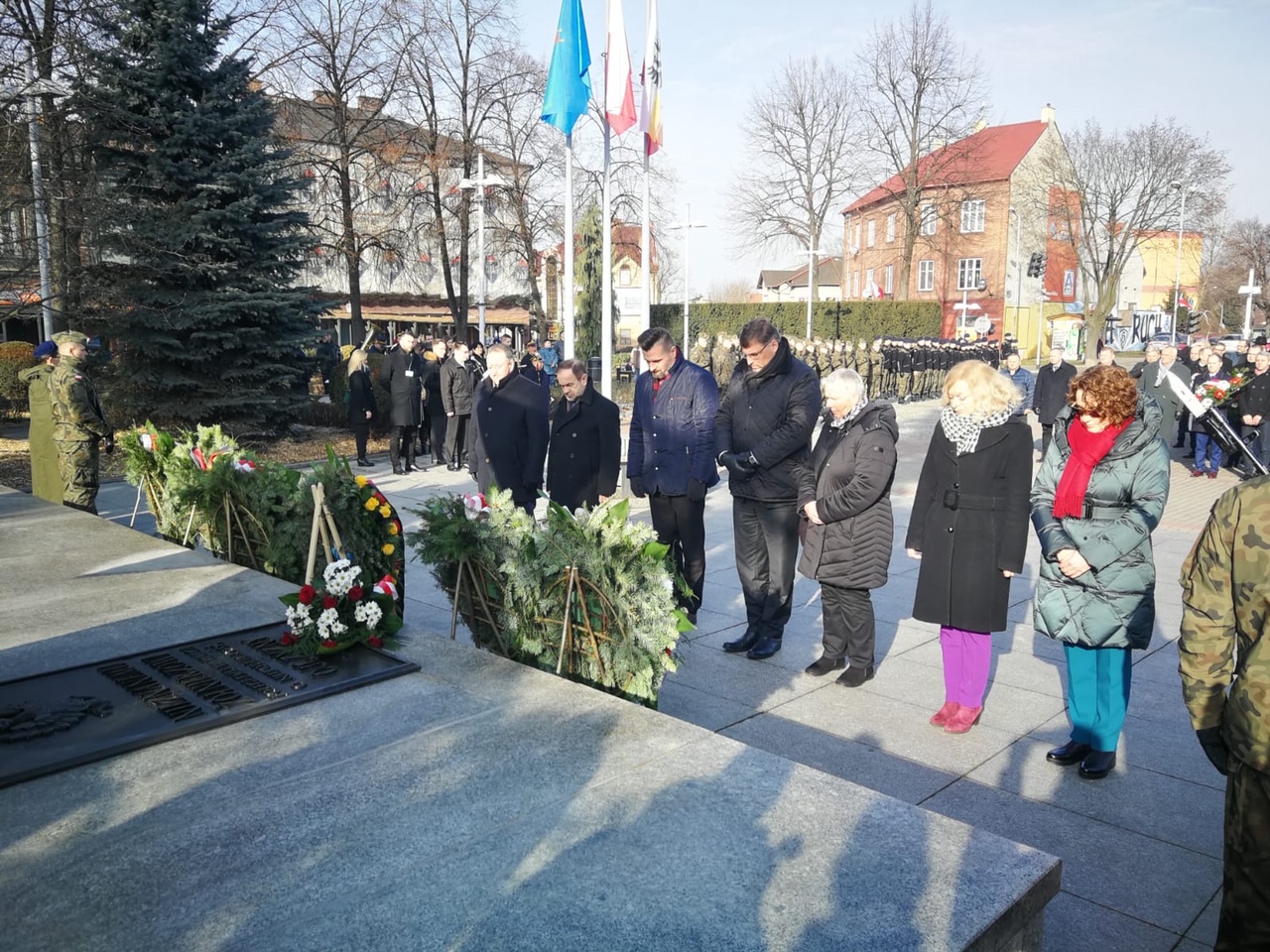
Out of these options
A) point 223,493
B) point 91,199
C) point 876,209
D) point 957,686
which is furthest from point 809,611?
point 876,209

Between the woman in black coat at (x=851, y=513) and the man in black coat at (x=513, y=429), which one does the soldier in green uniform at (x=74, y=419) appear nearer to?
the man in black coat at (x=513, y=429)

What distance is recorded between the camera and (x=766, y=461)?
5.73m

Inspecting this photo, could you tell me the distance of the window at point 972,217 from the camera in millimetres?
58406

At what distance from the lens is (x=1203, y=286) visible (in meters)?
Answer: 65.8

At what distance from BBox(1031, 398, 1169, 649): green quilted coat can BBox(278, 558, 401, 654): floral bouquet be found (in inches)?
124

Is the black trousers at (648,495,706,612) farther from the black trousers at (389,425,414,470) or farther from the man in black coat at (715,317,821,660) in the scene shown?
the black trousers at (389,425,414,470)

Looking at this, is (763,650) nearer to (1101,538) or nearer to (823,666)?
(823,666)

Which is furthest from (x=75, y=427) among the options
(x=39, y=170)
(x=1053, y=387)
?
(x=1053, y=387)

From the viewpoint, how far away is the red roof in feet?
166

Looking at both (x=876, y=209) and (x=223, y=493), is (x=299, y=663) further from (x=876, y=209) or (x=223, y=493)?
(x=876, y=209)

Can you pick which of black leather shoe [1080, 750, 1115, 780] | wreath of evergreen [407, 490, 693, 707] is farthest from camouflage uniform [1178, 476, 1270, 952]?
wreath of evergreen [407, 490, 693, 707]

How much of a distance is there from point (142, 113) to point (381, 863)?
621 inches

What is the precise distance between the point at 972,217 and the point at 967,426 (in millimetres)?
59557

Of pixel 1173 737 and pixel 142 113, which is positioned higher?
pixel 142 113
